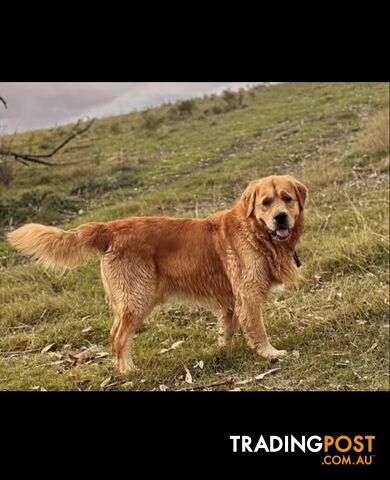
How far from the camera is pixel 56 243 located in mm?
5000

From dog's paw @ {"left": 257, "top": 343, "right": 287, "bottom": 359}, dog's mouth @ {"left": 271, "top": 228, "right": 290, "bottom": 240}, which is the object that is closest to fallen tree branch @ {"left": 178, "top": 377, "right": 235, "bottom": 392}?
dog's paw @ {"left": 257, "top": 343, "right": 287, "bottom": 359}

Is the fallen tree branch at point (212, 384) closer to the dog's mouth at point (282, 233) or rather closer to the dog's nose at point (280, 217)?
the dog's mouth at point (282, 233)

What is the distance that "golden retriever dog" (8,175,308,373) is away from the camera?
16.5 feet

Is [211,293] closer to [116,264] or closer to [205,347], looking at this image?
[205,347]

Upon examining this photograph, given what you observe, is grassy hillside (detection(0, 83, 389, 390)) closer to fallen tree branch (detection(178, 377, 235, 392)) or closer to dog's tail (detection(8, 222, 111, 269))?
fallen tree branch (detection(178, 377, 235, 392))

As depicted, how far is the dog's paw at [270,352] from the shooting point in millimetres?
5070

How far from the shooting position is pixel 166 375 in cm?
501

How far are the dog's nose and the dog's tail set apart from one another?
165 centimetres

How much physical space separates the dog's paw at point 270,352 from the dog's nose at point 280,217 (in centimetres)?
117

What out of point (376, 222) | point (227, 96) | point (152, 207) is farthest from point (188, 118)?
point (376, 222)

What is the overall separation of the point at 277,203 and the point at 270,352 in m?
1.37

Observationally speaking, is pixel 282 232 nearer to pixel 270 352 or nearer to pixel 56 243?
pixel 270 352

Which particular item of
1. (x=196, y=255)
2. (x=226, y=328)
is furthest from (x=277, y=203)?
(x=226, y=328)

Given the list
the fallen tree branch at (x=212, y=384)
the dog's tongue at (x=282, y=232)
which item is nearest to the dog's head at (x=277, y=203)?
the dog's tongue at (x=282, y=232)
